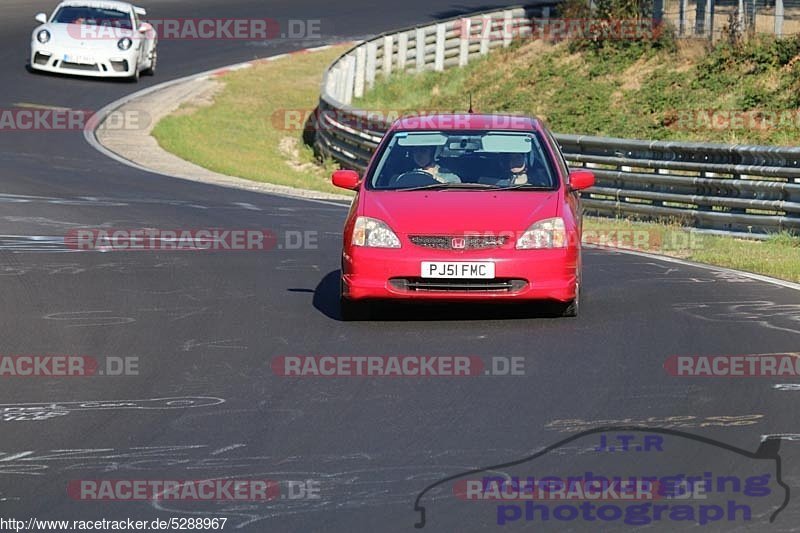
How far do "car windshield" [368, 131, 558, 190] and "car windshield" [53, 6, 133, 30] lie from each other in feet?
68.2

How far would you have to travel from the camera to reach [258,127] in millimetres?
31625

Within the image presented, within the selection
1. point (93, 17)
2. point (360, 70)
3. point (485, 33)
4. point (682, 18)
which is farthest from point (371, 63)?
point (682, 18)

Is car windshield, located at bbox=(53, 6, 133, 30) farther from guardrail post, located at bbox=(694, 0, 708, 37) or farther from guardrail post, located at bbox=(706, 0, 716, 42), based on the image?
guardrail post, located at bbox=(706, 0, 716, 42)

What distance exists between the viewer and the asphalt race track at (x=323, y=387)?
6.73 meters

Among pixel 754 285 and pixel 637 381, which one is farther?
pixel 754 285

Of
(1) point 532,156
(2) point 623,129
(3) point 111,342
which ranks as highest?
(1) point 532,156

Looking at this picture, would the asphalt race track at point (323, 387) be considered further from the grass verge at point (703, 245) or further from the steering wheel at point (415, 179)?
the steering wheel at point (415, 179)

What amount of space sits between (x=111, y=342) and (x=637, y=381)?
3617mm

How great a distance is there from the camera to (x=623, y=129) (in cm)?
2803

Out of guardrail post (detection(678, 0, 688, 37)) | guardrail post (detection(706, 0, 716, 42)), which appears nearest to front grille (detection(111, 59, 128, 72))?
guardrail post (detection(678, 0, 688, 37))

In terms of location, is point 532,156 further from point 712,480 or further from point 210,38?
point 210,38

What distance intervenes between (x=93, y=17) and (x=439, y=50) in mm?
9233

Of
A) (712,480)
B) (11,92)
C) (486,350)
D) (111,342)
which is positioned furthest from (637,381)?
(11,92)

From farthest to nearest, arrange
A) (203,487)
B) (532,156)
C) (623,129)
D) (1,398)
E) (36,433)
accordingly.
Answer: (623,129), (532,156), (1,398), (36,433), (203,487)
